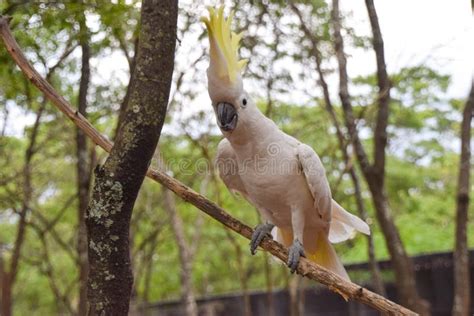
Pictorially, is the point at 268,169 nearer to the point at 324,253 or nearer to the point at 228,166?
the point at 228,166

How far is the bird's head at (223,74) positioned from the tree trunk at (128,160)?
0.32 m

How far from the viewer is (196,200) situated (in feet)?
6.86

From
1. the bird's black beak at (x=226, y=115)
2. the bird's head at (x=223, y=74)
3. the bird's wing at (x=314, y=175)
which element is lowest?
the bird's wing at (x=314, y=175)

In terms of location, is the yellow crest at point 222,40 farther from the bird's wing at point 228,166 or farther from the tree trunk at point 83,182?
the tree trunk at point 83,182

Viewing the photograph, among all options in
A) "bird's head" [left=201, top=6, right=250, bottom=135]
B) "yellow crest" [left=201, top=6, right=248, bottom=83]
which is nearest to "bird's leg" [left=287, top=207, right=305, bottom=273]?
"bird's head" [left=201, top=6, right=250, bottom=135]

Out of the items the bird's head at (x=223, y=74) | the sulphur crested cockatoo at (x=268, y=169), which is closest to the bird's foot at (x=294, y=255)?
the sulphur crested cockatoo at (x=268, y=169)

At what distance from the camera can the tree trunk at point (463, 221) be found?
3721 mm

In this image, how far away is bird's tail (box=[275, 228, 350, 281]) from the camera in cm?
256

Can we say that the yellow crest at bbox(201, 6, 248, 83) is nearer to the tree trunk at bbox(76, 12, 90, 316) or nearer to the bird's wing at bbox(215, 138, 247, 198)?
the bird's wing at bbox(215, 138, 247, 198)

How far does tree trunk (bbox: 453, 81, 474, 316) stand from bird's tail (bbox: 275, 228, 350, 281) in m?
1.45

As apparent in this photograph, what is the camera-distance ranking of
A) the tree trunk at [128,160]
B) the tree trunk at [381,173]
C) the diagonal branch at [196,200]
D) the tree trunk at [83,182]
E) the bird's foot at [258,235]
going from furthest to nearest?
the tree trunk at [83,182], the tree trunk at [381,173], the bird's foot at [258,235], the diagonal branch at [196,200], the tree trunk at [128,160]

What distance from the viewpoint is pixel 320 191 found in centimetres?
232

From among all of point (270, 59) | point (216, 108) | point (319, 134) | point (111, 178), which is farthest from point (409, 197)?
point (111, 178)

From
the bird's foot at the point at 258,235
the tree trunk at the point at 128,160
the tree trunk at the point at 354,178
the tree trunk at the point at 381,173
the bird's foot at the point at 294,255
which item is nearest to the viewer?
the tree trunk at the point at 128,160
